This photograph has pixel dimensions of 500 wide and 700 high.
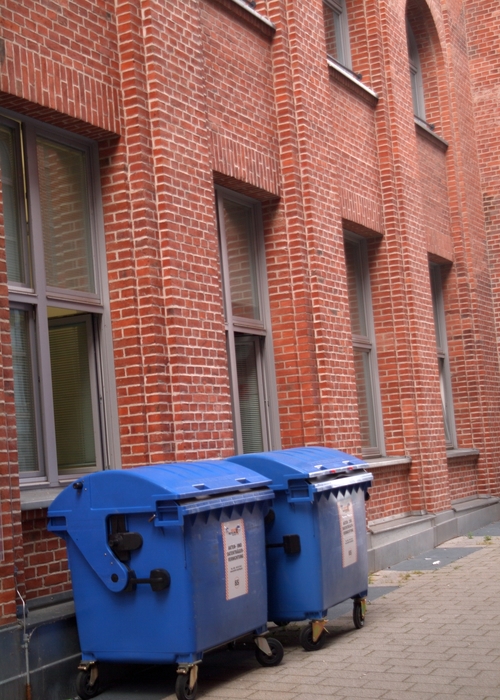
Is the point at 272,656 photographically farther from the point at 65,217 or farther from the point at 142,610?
the point at 65,217

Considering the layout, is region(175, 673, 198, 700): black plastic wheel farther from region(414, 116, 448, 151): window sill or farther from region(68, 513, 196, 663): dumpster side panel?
region(414, 116, 448, 151): window sill

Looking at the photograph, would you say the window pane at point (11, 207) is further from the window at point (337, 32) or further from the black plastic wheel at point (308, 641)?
the window at point (337, 32)

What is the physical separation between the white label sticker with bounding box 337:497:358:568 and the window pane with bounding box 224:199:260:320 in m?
2.70

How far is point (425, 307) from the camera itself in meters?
13.0

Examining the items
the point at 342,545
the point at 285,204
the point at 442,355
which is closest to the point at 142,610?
the point at 342,545

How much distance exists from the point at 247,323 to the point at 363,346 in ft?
9.79

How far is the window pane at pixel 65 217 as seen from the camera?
702cm

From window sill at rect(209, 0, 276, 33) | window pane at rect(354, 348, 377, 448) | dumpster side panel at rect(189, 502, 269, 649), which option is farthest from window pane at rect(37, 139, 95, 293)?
window pane at rect(354, 348, 377, 448)

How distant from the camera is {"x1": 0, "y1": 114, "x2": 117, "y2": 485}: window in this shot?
6.65 metres

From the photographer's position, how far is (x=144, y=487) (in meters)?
5.45

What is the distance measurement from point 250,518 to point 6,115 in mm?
3205

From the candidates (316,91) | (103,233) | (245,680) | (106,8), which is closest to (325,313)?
(316,91)

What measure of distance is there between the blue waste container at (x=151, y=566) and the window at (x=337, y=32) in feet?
27.5

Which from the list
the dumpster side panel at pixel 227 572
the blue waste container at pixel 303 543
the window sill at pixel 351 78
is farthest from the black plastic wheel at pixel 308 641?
the window sill at pixel 351 78
